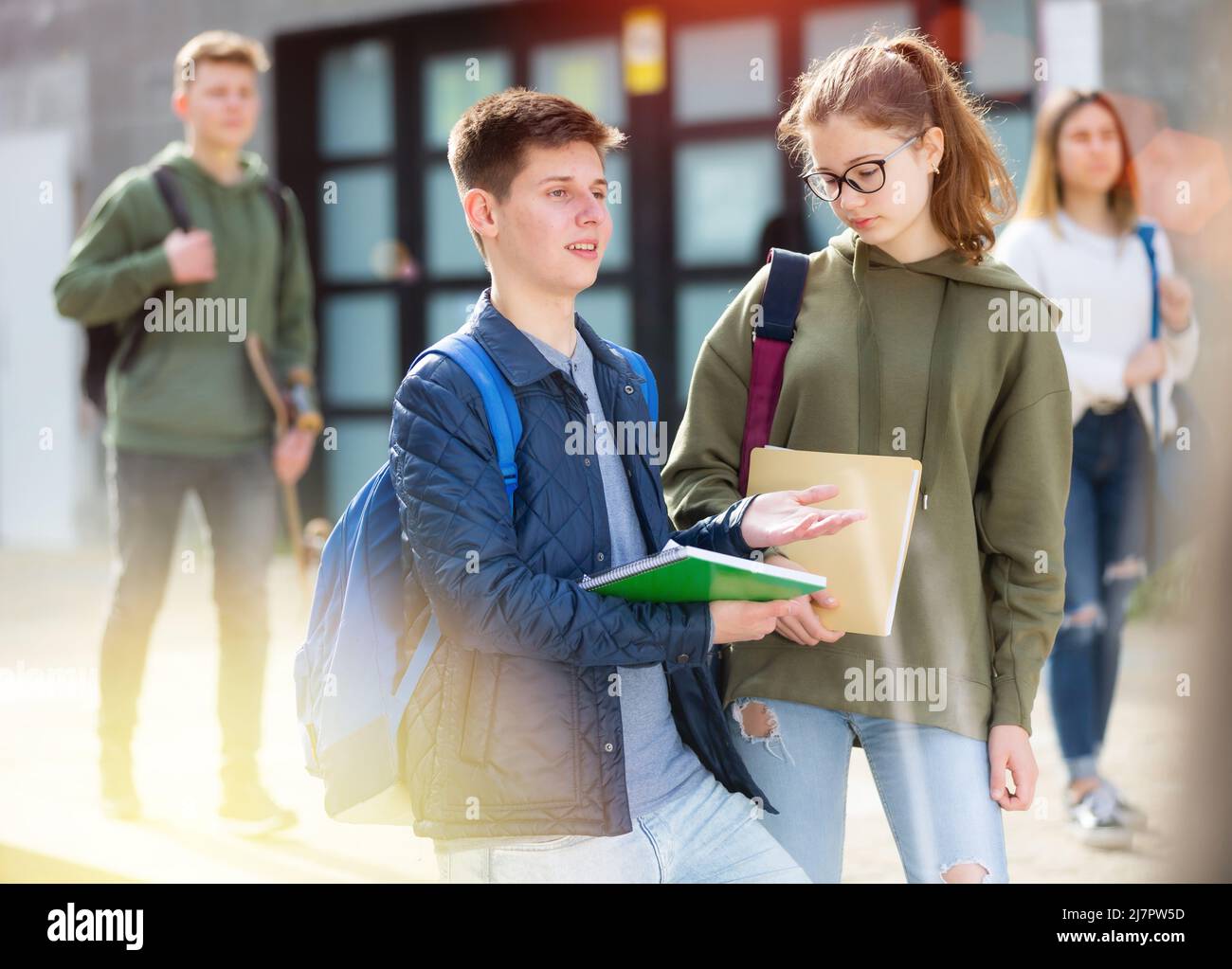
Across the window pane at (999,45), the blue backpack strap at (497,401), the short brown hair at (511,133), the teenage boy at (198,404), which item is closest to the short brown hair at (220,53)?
the teenage boy at (198,404)

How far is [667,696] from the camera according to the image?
214cm

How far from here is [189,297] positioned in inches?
161

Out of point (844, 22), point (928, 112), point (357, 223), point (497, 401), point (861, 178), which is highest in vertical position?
point (844, 22)

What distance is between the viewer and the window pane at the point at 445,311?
321 inches

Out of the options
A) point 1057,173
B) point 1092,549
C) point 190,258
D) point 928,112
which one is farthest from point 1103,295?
point 190,258

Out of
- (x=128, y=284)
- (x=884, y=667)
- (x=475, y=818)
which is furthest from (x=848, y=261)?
(x=128, y=284)

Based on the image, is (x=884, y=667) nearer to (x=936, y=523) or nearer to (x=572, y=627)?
(x=936, y=523)

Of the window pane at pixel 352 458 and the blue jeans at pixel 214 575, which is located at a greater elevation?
the window pane at pixel 352 458

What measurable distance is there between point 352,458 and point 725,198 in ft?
8.60

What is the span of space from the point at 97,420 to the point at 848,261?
7.55 meters

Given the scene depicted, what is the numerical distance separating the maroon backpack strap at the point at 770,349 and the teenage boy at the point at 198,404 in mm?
2199

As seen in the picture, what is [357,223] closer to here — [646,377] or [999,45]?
[999,45]

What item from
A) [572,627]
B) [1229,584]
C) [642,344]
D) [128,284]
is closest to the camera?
[572,627]

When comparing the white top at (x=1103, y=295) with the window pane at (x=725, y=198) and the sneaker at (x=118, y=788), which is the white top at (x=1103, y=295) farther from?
the window pane at (x=725, y=198)
